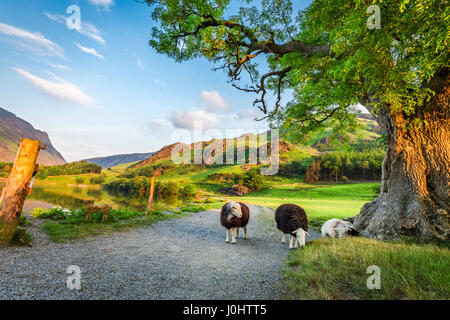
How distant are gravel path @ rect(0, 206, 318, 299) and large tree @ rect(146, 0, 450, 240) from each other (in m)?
5.30

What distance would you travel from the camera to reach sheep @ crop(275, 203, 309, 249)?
6.73 m


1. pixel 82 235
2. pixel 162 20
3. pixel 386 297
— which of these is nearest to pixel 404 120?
pixel 386 297

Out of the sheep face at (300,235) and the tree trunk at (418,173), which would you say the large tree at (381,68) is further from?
the sheep face at (300,235)

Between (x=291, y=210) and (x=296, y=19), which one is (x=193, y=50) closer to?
(x=296, y=19)

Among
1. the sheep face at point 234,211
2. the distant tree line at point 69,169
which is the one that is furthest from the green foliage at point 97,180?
the sheep face at point 234,211

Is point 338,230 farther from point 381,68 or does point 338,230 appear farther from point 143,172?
point 143,172

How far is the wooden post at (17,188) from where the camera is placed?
557cm

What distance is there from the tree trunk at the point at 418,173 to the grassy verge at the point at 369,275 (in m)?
3.60

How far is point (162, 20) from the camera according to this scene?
781 centimetres

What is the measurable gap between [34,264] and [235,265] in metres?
4.88

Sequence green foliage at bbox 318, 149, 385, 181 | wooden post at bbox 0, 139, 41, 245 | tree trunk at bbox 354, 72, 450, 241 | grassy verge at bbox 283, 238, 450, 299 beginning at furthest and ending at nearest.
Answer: green foliage at bbox 318, 149, 385, 181
tree trunk at bbox 354, 72, 450, 241
wooden post at bbox 0, 139, 41, 245
grassy verge at bbox 283, 238, 450, 299

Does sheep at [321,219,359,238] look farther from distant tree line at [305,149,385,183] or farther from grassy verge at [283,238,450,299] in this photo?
distant tree line at [305,149,385,183]

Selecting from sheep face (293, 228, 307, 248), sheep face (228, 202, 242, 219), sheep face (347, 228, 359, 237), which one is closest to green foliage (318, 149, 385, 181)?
sheep face (347, 228, 359, 237)

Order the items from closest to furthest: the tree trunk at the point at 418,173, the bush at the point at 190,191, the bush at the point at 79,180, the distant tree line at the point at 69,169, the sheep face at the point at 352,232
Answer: the tree trunk at the point at 418,173, the sheep face at the point at 352,232, the bush at the point at 190,191, the distant tree line at the point at 69,169, the bush at the point at 79,180
